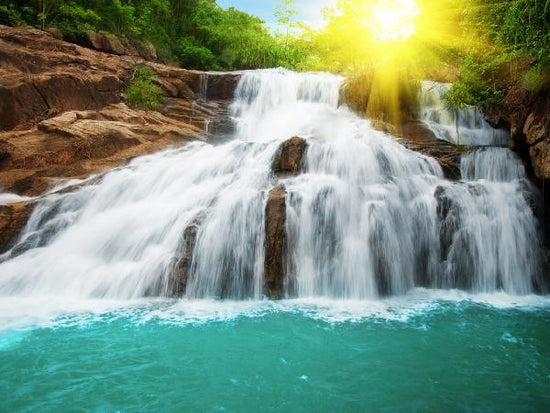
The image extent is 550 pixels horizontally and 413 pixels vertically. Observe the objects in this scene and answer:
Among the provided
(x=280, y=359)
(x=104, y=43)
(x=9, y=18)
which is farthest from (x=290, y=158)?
(x=9, y=18)

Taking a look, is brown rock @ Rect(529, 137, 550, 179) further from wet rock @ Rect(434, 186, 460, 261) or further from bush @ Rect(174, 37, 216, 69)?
bush @ Rect(174, 37, 216, 69)

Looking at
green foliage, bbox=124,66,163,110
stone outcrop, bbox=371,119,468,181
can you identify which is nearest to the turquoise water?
stone outcrop, bbox=371,119,468,181

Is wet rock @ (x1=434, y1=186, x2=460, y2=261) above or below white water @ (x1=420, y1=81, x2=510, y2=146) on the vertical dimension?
below

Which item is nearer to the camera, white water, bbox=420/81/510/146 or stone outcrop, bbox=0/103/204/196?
stone outcrop, bbox=0/103/204/196

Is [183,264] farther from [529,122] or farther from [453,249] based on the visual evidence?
[529,122]

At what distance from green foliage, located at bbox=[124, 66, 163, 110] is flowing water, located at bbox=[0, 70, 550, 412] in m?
3.93

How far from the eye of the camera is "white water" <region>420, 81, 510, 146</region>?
13.6 metres

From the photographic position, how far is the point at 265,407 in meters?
4.29

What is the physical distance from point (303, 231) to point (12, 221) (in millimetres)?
6756

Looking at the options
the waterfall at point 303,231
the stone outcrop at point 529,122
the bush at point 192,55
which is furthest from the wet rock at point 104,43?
the stone outcrop at point 529,122

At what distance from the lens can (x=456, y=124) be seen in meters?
14.3

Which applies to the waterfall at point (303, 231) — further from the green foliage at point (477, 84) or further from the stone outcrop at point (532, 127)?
the green foliage at point (477, 84)

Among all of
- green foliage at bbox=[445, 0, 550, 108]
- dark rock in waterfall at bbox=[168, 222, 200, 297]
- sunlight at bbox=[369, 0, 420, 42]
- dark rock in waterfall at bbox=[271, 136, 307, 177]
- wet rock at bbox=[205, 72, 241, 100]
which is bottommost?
dark rock in waterfall at bbox=[168, 222, 200, 297]

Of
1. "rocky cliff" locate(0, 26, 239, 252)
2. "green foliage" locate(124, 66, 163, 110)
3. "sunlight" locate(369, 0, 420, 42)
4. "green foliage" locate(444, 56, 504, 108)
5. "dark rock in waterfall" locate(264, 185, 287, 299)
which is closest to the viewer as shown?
"dark rock in waterfall" locate(264, 185, 287, 299)
